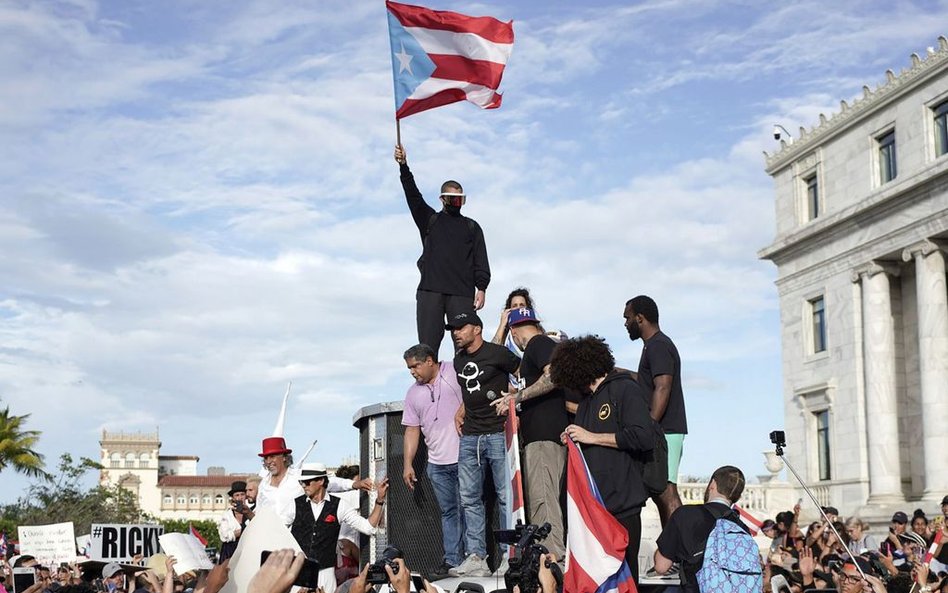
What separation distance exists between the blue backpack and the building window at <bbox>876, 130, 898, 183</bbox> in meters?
34.1

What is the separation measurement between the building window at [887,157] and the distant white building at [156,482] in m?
113

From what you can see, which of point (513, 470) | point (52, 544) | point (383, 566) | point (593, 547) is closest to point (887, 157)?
point (52, 544)

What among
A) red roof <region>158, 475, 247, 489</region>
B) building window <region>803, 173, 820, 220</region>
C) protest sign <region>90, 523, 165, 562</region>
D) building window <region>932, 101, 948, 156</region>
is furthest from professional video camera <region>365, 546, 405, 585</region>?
red roof <region>158, 475, 247, 489</region>

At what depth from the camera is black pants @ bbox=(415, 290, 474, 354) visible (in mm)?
11312

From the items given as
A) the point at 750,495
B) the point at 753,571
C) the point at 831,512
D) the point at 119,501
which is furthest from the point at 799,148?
the point at 119,501

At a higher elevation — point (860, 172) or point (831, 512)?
point (860, 172)

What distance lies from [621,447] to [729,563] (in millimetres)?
1083

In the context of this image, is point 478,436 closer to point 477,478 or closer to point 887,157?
point 477,478

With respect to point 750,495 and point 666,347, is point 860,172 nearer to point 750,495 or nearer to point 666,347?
point 750,495

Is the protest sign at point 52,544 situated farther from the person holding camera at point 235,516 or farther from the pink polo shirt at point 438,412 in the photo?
the pink polo shirt at point 438,412

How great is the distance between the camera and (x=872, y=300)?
37688 millimetres

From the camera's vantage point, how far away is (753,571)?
6.49 metres

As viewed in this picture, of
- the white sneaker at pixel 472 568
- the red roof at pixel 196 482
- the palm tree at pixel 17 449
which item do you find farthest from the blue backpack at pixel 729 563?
the red roof at pixel 196 482

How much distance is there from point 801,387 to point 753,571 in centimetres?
3570
